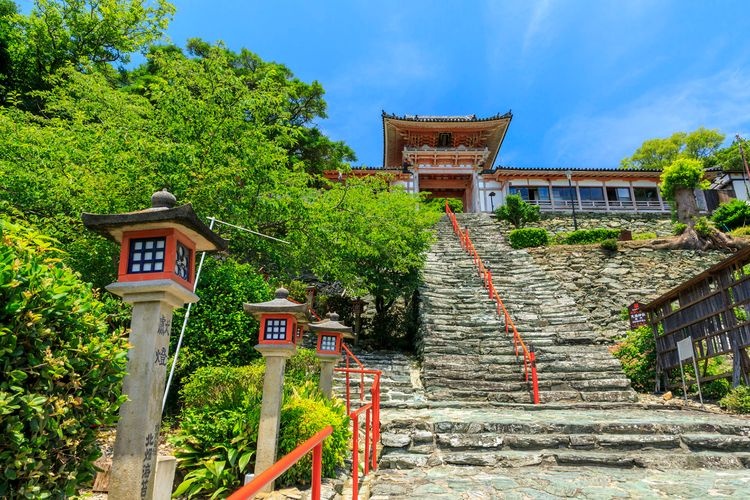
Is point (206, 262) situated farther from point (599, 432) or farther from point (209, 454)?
point (599, 432)

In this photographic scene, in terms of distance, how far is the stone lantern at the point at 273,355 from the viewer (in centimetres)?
437

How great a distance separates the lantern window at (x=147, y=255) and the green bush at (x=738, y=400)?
8722 mm

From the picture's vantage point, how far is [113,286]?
304 cm

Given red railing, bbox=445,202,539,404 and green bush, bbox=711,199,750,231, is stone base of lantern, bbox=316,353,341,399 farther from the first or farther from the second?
green bush, bbox=711,199,750,231

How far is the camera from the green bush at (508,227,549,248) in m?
19.4

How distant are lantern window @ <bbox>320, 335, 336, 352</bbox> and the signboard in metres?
7.65

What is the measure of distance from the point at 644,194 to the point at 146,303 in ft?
98.8

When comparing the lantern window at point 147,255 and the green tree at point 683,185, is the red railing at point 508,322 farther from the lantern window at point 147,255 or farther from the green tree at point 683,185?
the green tree at point 683,185

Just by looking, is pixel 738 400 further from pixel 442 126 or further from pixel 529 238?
pixel 442 126

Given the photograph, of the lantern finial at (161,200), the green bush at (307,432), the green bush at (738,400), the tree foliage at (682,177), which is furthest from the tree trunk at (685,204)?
the lantern finial at (161,200)

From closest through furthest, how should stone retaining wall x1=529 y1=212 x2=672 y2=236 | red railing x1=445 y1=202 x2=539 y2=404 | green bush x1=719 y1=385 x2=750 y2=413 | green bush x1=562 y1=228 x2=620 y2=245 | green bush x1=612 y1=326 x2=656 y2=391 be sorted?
green bush x1=719 y1=385 x2=750 y2=413 → red railing x1=445 y1=202 x2=539 y2=404 → green bush x1=612 y1=326 x2=656 y2=391 → green bush x1=562 y1=228 x2=620 y2=245 → stone retaining wall x1=529 y1=212 x2=672 y2=236

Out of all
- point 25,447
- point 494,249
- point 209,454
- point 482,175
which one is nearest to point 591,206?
point 482,175

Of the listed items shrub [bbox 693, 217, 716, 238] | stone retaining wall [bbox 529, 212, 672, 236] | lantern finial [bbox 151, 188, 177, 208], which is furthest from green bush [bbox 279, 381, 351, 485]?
stone retaining wall [bbox 529, 212, 672, 236]

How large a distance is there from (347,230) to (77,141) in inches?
194
